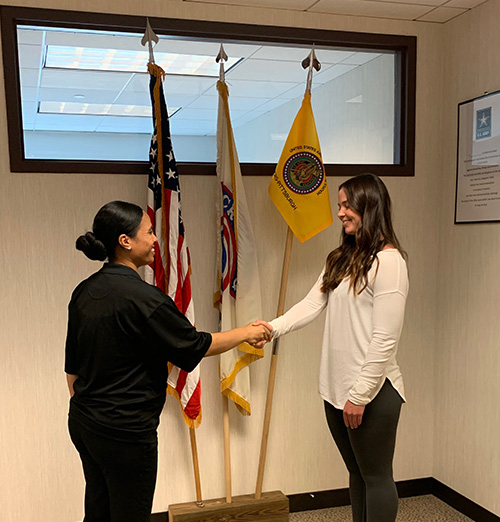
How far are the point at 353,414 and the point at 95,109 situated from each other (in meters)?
1.86

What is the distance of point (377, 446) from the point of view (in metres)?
2.19

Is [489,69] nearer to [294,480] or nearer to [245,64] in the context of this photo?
[245,64]

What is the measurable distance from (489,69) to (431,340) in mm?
1438

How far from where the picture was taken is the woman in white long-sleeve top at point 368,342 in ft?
6.94

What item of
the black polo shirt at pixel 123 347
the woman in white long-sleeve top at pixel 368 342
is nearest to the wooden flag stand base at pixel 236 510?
the woman in white long-sleeve top at pixel 368 342

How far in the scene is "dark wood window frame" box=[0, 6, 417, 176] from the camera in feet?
8.89

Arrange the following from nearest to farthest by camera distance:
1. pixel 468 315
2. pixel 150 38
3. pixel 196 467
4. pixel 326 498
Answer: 1. pixel 150 38
2. pixel 196 467
3. pixel 468 315
4. pixel 326 498

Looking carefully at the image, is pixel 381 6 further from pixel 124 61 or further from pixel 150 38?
pixel 124 61

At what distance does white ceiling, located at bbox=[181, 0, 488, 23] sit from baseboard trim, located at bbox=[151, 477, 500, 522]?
2485 millimetres

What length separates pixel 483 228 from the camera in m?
2.96

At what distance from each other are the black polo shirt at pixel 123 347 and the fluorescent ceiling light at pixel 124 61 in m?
1.38

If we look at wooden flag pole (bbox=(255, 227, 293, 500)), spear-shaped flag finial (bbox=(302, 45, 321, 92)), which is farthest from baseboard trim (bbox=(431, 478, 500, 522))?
spear-shaped flag finial (bbox=(302, 45, 321, 92))

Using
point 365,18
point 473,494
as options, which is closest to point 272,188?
point 365,18

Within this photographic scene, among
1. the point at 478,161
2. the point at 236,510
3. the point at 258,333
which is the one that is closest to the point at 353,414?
the point at 258,333
